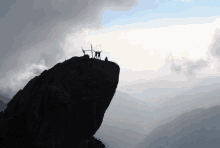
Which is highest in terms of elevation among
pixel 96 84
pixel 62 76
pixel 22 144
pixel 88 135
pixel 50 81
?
pixel 96 84

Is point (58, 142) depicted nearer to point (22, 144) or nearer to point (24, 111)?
point (22, 144)

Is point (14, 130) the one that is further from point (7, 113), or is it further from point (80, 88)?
point (80, 88)

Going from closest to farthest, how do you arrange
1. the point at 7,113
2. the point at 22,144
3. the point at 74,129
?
the point at 22,144 → the point at 74,129 → the point at 7,113

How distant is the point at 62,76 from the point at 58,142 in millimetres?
9696

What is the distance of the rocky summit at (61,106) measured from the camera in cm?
1923

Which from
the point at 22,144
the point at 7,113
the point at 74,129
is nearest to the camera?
the point at 22,144

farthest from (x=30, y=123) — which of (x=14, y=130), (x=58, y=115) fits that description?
(x=58, y=115)

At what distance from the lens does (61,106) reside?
64.1 ft

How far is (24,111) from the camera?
21.7 meters

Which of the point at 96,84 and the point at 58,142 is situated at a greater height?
the point at 96,84

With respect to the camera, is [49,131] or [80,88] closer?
[49,131]

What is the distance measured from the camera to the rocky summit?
757 inches

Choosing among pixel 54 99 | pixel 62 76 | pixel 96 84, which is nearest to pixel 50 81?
pixel 62 76

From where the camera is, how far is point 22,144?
1895cm
